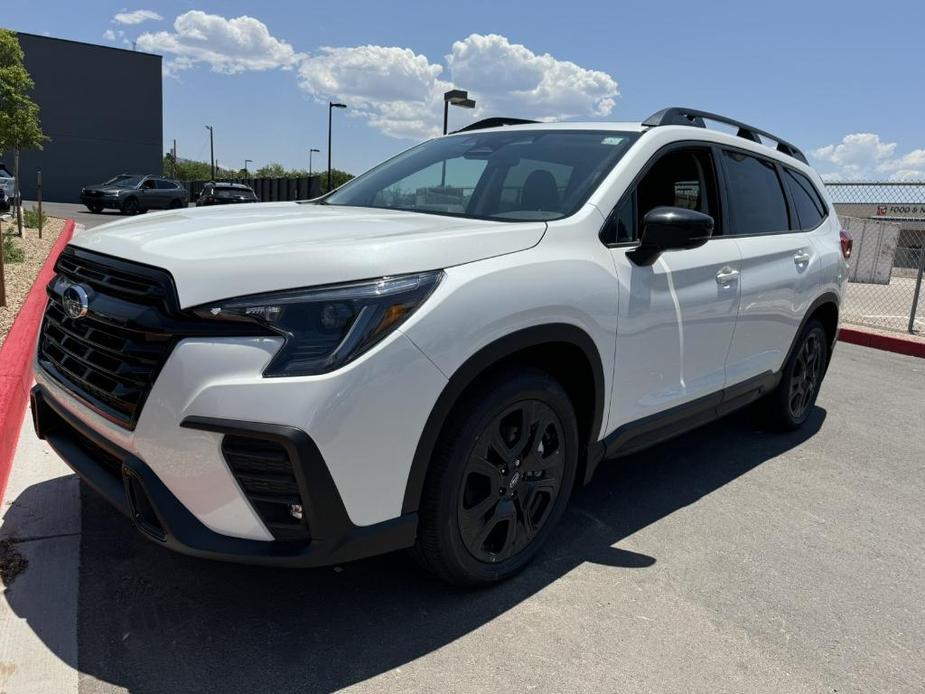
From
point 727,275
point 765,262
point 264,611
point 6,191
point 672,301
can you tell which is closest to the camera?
point 264,611

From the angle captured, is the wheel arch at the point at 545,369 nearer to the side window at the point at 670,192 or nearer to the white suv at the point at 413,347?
the white suv at the point at 413,347

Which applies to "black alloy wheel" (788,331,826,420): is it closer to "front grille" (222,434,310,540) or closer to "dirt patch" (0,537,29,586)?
"front grille" (222,434,310,540)

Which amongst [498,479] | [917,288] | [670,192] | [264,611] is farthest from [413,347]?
[917,288]

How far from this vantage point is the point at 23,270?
8.60m

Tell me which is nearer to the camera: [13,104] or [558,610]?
[558,610]

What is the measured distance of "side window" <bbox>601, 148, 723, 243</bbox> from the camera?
10.2ft

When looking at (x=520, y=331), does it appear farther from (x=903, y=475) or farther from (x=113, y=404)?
(x=903, y=475)

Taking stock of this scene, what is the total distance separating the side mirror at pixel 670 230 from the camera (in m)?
2.92

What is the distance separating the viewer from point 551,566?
304 cm

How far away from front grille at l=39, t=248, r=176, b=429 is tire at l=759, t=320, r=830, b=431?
3.79 m

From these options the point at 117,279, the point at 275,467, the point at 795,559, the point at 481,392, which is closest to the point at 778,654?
the point at 795,559

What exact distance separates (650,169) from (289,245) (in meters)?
1.74

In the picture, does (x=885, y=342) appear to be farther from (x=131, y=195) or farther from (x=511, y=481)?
(x=131, y=195)

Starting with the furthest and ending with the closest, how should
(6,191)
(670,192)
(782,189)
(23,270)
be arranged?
(6,191) < (23,270) < (782,189) < (670,192)
